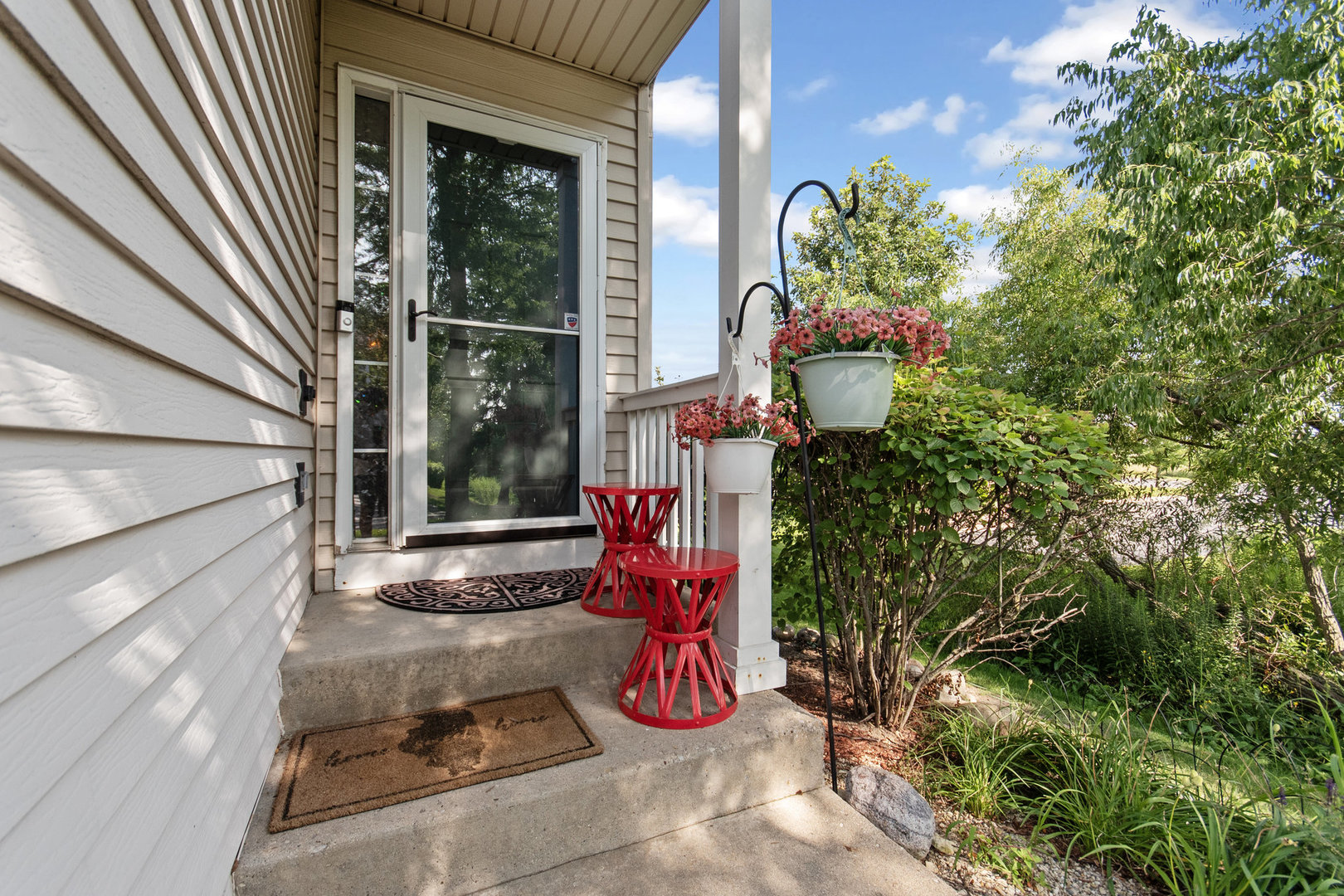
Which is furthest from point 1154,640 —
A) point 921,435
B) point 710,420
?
point 710,420

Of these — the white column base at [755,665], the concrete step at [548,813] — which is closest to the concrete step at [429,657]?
the concrete step at [548,813]

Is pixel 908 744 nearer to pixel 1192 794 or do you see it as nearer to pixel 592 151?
pixel 1192 794

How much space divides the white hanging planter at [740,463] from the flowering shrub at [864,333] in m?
0.31

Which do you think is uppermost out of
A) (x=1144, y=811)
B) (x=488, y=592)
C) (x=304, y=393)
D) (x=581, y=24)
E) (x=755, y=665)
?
(x=581, y=24)

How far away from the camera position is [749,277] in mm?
2072

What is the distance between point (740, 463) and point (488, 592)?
1.33 m

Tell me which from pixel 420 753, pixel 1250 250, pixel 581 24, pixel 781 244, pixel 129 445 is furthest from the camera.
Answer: pixel 1250 250

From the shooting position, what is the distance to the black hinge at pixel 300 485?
2240 mm

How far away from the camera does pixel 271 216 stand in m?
1.74

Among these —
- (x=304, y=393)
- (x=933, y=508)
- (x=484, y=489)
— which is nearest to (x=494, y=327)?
(x=484, y=489)

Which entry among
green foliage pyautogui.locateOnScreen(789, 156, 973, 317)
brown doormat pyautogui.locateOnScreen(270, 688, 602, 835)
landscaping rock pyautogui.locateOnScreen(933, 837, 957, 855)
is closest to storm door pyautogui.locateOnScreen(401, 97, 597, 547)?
brown doormat pyautogui.locateOnScreen(270, 688, 602, 835)

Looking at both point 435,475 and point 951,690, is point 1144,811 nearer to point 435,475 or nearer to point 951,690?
point 951,690

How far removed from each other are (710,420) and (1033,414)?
1184 mm

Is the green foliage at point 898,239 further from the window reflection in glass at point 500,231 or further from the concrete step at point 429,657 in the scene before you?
the concrete step at point 429,657
